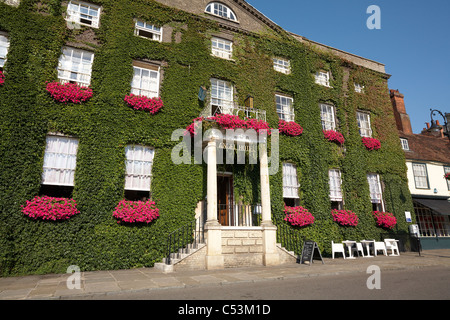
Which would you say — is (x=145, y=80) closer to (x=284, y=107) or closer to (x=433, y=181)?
(x=284, y=107)

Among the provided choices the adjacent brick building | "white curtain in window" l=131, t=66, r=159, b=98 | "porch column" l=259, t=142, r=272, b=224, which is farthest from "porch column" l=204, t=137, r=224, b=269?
the adjacent brick building

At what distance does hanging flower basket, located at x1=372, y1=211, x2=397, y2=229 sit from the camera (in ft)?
52.1

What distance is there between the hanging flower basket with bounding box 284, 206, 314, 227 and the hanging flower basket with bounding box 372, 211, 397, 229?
15.7 ft

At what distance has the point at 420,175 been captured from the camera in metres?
19.9

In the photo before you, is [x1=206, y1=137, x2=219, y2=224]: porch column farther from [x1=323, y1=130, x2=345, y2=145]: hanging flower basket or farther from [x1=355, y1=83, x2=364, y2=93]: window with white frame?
[x1=355, y1=83, x2=364, y2=93]: window with white frame

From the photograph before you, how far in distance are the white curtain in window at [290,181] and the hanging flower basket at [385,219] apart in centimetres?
541

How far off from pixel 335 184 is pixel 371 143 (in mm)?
3920

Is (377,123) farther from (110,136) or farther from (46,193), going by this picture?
(46,193)

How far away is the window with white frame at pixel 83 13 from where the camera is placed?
487 inches

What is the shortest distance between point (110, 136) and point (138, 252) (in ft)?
15.6

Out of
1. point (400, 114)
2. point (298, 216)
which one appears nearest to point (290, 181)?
point (298, 216)

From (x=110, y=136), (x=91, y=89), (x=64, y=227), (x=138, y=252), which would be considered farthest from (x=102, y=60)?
(x=138, y=252)

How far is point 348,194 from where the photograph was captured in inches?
619

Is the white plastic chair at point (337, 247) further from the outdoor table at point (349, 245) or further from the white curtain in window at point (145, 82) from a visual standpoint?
the white curtain in window at point (145, 82)
